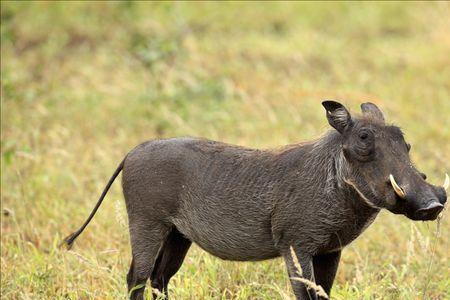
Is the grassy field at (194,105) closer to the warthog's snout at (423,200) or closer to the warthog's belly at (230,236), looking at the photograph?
the warthog's snout at (423,200)

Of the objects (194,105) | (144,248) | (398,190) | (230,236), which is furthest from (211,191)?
(194,105)

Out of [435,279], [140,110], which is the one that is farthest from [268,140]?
[435,279]

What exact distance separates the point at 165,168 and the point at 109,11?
289 inches

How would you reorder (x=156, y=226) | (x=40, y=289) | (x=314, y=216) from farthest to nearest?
(x=40, y=289)
(x=156, y=226)
(x=314, y=216)

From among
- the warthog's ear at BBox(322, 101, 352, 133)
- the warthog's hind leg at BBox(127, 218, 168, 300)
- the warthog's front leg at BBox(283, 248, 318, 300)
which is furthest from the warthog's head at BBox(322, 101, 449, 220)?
the warthog's hind leg at BBox(127, 218, 168, 300)

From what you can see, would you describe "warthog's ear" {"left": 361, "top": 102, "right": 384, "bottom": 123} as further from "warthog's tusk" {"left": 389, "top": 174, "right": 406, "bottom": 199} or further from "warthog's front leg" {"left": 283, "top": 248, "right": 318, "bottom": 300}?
"warthog's front leg" {"left": 283, "top": 248, "right": 318, "bottom": 300}

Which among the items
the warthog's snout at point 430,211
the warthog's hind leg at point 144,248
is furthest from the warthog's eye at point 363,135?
the warthog's hind leg at point 144,248

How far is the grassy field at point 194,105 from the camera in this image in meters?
4.53

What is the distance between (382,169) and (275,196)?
554mm

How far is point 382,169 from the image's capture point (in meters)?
3.49

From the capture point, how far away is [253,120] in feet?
26.8

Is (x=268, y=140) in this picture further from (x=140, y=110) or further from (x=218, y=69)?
(x=218, y=69)

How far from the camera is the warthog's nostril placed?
3.26 meters

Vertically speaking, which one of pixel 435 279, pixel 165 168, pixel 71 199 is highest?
pixel 165 168
